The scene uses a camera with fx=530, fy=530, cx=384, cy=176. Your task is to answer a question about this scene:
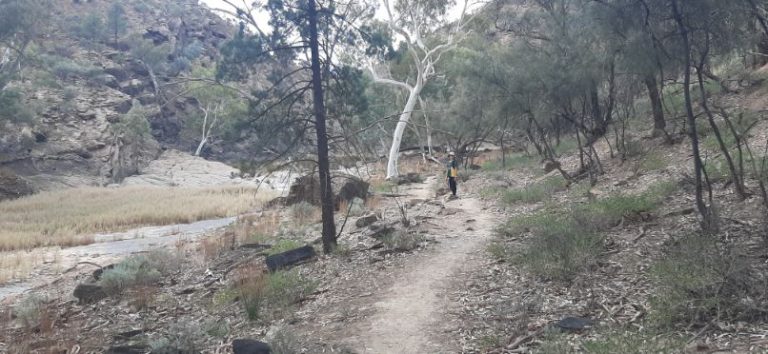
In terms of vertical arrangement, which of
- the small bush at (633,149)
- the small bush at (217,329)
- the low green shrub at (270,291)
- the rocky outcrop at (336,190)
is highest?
the small bush at (633,149)

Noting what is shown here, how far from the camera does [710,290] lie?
5469 mm

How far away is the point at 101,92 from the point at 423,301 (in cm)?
6258

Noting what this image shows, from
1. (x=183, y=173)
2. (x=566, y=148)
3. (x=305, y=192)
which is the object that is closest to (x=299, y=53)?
(x=305, y=192)

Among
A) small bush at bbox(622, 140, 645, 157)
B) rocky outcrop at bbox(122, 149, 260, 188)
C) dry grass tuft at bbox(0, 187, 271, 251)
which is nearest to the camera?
small bush at bbox(622, 140, 645, 157)

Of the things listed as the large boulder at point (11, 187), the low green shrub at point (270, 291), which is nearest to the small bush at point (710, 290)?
the low green shrub at point (270, 291)

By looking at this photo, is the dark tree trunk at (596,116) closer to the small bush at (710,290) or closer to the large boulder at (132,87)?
the small bush at (710,290)

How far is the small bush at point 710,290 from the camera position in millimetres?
5184

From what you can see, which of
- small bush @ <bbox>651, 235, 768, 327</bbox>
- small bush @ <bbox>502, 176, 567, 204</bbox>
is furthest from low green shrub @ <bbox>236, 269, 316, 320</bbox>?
small bush @ <bbox>502, 176, 567, 204</bbox>

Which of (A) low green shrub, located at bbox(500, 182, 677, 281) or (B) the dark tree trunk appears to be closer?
(A) low green shrub, located at bbox(500, 182, 677, 281)

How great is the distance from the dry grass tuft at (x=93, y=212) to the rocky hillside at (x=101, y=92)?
5787 mm

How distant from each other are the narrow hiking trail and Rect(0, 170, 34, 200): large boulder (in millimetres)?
32844

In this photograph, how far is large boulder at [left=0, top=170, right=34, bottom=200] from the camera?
33.5 metres

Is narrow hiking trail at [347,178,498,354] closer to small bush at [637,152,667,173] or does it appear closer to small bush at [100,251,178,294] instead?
small bush at [637,152,667,173]

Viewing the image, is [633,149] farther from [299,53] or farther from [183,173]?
[183,173]
